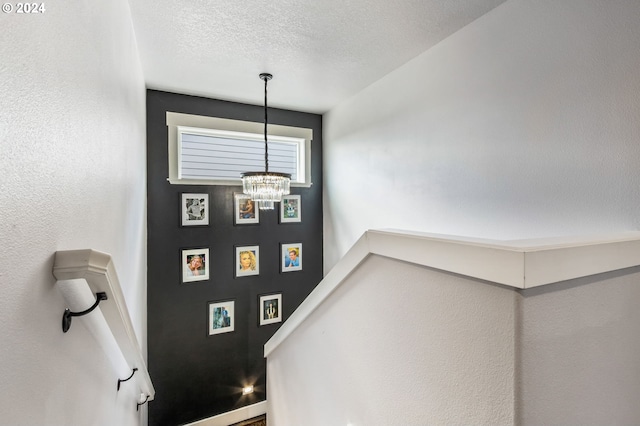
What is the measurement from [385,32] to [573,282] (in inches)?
78.2

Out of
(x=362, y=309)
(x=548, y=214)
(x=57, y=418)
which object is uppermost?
(x=548, y=214)

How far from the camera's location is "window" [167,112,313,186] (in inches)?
126

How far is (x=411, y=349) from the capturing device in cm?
84

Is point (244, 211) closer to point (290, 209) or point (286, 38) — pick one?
point (290, 209)

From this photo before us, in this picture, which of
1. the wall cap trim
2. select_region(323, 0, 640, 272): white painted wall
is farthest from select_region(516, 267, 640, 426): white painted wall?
select_region(323, 0, 640, 272): white painted wall

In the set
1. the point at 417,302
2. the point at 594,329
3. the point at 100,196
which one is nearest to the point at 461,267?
the point at 417,302

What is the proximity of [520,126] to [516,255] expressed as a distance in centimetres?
146

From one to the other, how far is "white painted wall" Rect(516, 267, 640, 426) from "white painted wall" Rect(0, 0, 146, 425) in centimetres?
90

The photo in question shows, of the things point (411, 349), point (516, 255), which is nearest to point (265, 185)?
point (411, 349)

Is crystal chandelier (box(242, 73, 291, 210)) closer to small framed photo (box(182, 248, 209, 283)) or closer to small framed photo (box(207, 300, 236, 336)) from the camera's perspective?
small framed photo (box(182, 248, 209, 283))

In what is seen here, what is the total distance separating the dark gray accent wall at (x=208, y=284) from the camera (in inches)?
122

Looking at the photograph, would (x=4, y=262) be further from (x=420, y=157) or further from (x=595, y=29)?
(x=420, y=157)

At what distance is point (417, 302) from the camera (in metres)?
0.82

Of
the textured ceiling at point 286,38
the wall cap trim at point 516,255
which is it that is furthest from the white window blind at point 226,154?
the wall cap trim at point 516,255
